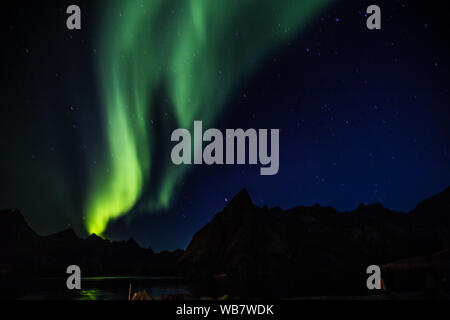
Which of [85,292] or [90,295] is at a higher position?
[90,295]

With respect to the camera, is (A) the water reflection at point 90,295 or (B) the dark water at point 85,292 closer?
(A) the water reflection at point 90,295

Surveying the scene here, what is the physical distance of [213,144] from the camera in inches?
882

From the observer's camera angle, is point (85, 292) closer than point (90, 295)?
No

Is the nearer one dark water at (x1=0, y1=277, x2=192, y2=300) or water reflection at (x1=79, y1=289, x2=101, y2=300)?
water reflection at (x1=79, y1=289, x2=101, y2=300)

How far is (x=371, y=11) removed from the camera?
20.4 meters
